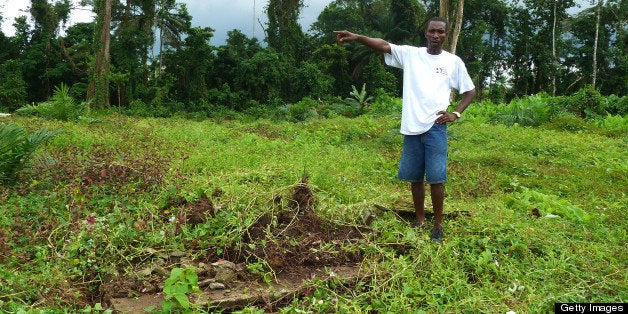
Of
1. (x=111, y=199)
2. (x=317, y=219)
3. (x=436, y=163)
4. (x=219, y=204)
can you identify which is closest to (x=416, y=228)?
(x=436, y=163)

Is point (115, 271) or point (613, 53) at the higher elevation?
point (613, 53)

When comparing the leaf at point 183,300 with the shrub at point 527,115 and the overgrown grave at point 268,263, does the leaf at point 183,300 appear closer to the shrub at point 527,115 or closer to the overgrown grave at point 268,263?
the overgrown grave at point 268,263

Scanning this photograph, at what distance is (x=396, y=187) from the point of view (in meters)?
6.07

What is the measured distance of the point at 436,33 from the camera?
387 centimetres

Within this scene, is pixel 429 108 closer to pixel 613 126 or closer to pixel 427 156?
pixel 427 156

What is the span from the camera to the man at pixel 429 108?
382 centimetres

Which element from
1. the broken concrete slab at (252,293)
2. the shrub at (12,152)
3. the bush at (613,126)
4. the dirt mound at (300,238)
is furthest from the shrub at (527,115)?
the shrub at (12,152)

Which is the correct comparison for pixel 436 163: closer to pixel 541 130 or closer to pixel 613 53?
pixel 541 130

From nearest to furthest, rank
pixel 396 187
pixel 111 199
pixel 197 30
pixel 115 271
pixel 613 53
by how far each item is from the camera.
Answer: pixel 115 271 < pixel 111 199 < pixel 396 187 < pixel 197 30 < pixel 613 53

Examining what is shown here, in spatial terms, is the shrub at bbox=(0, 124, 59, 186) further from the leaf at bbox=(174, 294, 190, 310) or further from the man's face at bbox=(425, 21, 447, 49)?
the man's face at bbox=(425, 21, 447, 49)

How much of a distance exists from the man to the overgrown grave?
60 centimetres

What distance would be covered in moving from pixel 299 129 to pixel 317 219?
7705mm

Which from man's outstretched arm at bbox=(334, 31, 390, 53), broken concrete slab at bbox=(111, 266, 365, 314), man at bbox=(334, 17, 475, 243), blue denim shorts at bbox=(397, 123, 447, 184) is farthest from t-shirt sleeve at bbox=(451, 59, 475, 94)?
broken concrete slab at bbox=(111, 266, 365, 314)

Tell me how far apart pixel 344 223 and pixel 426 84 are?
1.24m
